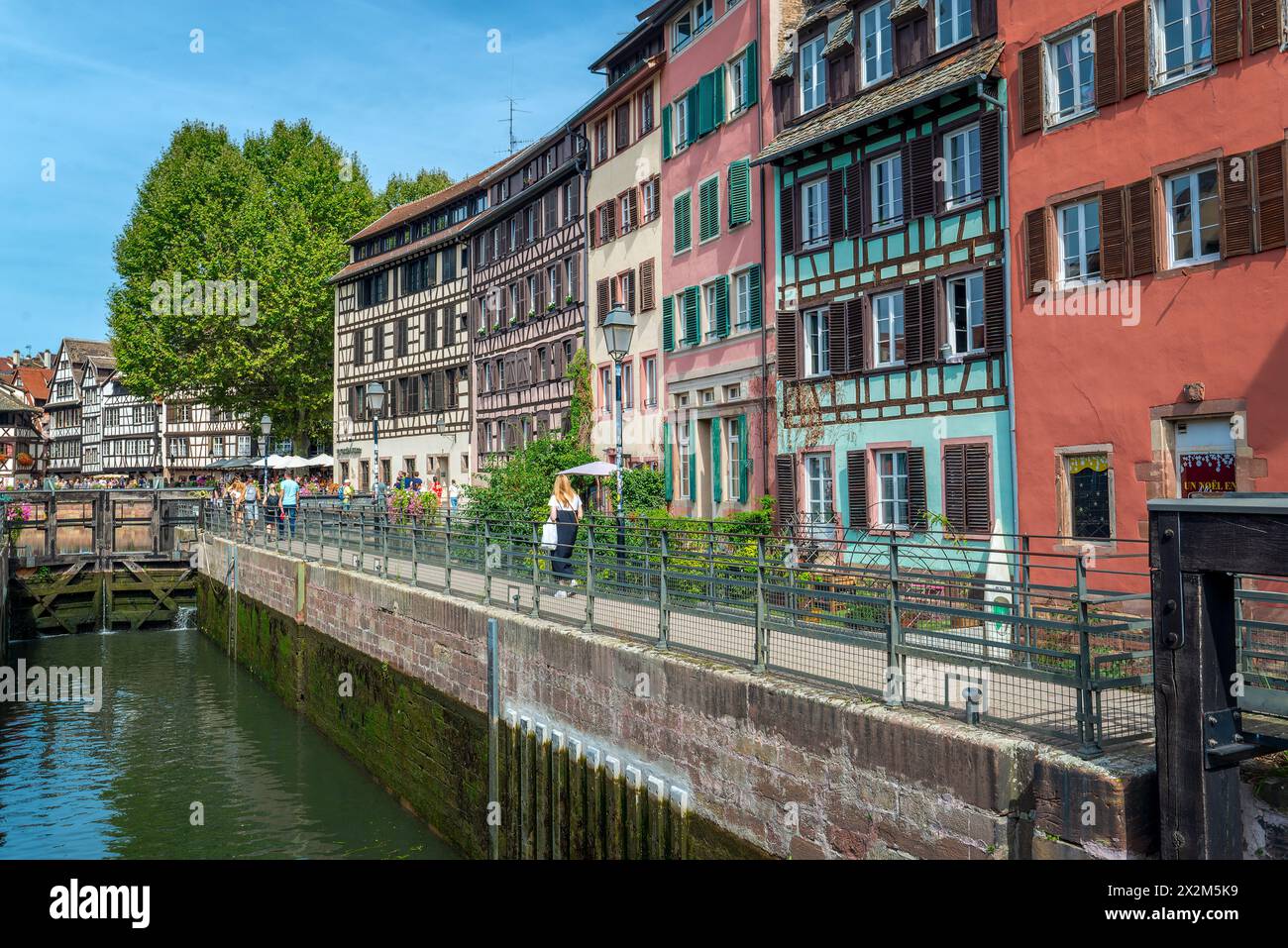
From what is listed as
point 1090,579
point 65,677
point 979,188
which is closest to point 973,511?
point 1090,579

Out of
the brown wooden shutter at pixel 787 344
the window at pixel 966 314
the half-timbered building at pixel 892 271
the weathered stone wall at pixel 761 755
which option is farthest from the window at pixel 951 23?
the weathered stone wall at pixel 761 755

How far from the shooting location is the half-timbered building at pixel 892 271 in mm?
17469

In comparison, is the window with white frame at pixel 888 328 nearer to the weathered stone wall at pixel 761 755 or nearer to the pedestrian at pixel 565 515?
the pedestrian at pixel 565 515

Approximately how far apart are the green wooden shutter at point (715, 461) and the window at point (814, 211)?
4.98 meters

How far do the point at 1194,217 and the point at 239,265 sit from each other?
4151 centimetres

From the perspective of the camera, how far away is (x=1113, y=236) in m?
15.0

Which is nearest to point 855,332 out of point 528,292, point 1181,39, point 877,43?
point 877,43

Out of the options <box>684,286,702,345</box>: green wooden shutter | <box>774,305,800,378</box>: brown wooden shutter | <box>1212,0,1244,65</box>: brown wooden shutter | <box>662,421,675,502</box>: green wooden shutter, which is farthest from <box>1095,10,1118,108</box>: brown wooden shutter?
<box>662,421,675,502</box>: green wooden shutter

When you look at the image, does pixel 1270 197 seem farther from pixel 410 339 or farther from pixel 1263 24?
pixel 410 339

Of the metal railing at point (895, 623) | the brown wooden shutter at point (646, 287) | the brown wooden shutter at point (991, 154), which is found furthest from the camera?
the brown wooden shutter at point (646, 287)

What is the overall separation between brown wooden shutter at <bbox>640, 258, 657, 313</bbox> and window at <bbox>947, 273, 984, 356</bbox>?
36.5 ft

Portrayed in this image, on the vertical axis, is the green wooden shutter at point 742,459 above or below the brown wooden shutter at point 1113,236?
below

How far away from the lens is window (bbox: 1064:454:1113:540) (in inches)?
612

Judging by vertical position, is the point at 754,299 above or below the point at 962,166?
below
